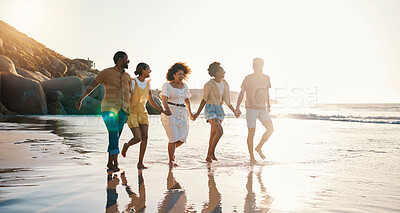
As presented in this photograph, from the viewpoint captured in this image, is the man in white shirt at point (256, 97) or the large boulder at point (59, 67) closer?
the man in white shirt at point (256, 97)

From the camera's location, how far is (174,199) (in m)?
3.95

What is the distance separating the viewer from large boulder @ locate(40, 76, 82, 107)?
28188mm

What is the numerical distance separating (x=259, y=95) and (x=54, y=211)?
5019 millimetres

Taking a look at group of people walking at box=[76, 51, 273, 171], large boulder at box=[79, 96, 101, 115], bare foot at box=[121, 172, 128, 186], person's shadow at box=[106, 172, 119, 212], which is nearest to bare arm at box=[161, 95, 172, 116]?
group of people walking at box=[76, 51, 273, 171]

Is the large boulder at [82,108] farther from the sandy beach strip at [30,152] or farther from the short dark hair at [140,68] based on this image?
the short dark hair at [140,68]

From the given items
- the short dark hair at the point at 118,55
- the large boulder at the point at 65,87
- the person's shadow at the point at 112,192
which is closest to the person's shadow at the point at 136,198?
the person's shadow at the point at 112,192

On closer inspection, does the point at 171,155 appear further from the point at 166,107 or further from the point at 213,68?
the point at 213,68

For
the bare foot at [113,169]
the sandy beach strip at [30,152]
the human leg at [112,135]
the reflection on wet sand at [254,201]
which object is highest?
the human leg at [112,135]

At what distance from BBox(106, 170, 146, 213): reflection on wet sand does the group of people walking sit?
73 cm

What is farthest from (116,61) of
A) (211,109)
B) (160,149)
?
(160,149)

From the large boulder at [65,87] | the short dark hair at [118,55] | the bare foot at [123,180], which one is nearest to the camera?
the bare foot at [123,180]

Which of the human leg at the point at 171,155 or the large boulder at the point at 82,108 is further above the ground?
the large boulder at the point at 82,108

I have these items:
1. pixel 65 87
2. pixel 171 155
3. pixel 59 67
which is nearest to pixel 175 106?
pixel 171 155

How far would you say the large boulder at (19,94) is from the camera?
24812 mm
